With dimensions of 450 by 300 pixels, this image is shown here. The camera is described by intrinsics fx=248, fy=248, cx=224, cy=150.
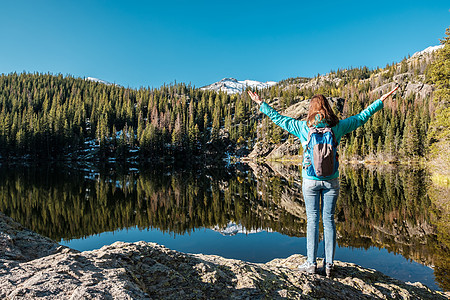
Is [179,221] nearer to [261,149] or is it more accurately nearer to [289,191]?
[289,191]

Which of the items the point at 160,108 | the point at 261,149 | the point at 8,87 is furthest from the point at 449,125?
the point at 8,87

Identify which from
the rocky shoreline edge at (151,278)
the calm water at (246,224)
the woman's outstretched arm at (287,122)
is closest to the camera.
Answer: the rocky shoreline edge at (151,278)

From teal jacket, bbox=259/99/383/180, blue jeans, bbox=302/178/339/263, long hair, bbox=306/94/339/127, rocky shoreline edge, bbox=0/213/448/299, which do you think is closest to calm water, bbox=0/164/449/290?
rocky shoreline edge, bbox=0/213/448/299

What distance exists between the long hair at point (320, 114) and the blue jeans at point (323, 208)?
2.89 ft

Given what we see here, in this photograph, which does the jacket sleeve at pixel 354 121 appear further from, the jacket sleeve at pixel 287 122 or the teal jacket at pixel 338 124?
the jacket sleeve at pixel 287 122

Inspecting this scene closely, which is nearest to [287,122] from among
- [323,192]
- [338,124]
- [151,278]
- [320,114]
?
[320,114]

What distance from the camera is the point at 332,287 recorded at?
3289 millimetres

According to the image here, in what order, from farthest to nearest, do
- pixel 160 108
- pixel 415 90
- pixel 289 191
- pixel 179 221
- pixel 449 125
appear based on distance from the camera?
pixel 415 90 → pixel 160 108 → pixel 289 191 → pixel 449 125 → pixel 179 221

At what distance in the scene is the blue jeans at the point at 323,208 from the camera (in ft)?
11.9

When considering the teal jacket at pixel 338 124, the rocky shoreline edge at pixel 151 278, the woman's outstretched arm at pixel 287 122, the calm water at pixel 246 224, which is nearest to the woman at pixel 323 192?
the teal jacket at pixel 338 124

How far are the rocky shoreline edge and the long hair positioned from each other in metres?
2.22

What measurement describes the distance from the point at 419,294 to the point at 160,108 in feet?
407

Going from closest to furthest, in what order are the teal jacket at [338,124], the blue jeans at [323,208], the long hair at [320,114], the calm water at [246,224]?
the blue jeans at [323,208] < the long hair at [320,114] < the teal jacket at [338,124] < the calm water at [246,224]

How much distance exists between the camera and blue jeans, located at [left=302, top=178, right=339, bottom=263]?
3.64 metres
